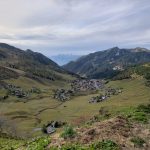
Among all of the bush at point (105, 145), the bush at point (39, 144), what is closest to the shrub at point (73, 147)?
the bush at point (105, 145)

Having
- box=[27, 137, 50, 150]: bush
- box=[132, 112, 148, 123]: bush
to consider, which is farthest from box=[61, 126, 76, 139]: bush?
box=[132, 112, 148, 123]: bush

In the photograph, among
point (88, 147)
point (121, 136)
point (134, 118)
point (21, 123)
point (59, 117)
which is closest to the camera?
point (88, 147)

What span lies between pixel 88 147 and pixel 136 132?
4898mm

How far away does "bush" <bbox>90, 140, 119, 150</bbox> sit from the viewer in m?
24.5

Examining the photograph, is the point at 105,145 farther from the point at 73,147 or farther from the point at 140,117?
the point at 140,117

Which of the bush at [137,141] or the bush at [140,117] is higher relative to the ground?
the bush at [140,117]

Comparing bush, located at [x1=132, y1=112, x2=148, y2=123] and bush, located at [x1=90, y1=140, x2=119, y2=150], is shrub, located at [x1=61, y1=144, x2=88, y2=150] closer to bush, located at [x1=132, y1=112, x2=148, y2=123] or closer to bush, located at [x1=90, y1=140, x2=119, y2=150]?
bush, located at [x1=90, y1=140, x2=119, y2=150]

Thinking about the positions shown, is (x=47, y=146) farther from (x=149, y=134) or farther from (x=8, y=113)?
(x=8, y=113)

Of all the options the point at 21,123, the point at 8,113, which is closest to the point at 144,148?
the point at 21,123

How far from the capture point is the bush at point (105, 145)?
2447cm

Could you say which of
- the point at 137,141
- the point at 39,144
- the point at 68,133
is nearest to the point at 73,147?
the point at 68,133

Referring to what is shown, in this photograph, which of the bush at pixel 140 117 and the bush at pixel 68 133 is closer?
the bush at pixel 68 133

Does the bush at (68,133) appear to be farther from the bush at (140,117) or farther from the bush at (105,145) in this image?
the bush at (140,117)

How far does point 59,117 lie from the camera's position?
18562 centimetres
